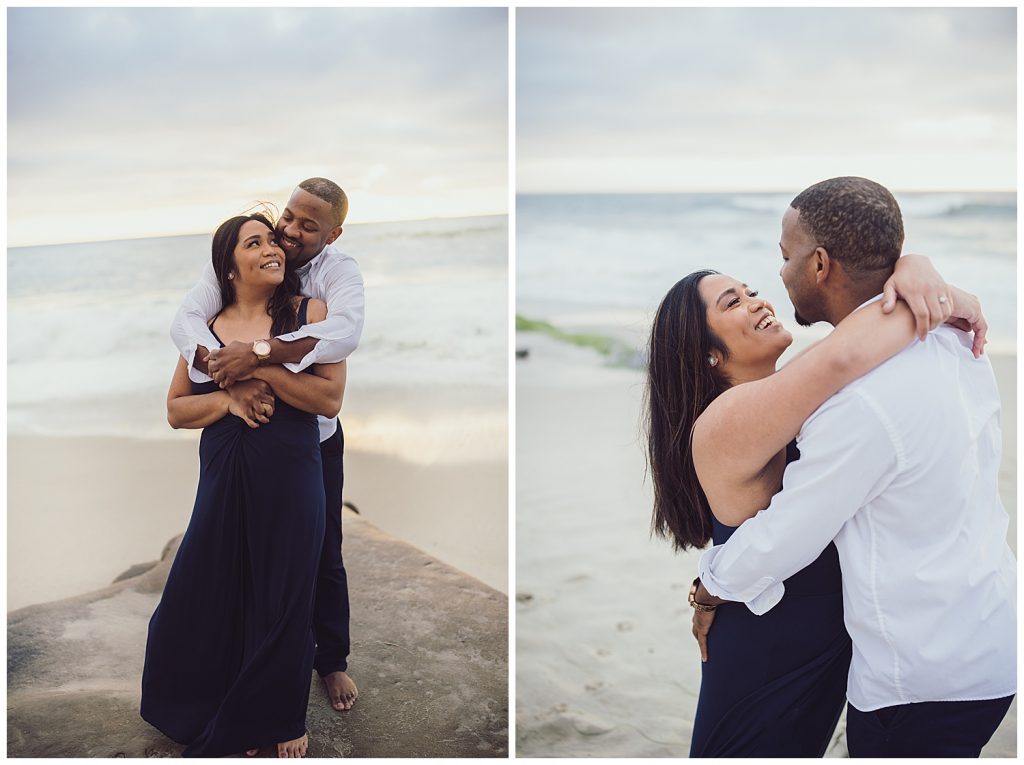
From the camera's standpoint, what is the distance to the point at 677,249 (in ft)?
32.8

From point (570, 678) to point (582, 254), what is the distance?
7100mm

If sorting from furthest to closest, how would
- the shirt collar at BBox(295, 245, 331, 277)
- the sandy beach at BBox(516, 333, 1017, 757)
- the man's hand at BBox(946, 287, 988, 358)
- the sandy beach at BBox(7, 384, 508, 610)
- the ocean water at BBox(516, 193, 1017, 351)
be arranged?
the ocean water at BBox(516, 193, 1017, 351) < the sandy beach at BBox(516, 333, 1017, 757) < the sandy beach at BBox(7, 384, 508, 610) < the shirt collar at BBox(295, 245, 331, 277) < the man's hand at BBox(946, 287, 988, 358)

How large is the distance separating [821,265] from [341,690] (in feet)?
Answer: 6.51

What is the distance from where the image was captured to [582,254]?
1066 centimetres

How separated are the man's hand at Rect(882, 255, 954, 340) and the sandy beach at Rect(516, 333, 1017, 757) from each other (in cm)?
81

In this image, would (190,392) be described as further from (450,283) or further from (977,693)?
(977,693)

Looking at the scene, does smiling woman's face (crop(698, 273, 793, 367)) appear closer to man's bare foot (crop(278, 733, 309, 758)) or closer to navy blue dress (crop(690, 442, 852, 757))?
navy blue dress (crop(690, 442, 852, 757))

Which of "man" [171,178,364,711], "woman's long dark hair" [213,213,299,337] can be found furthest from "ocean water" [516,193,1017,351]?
"woman's long dark hair" [213,213,299,337]

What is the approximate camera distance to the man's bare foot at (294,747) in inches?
119

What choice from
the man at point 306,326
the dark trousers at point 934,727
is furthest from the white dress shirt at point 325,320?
the dark trousers at point 934,727

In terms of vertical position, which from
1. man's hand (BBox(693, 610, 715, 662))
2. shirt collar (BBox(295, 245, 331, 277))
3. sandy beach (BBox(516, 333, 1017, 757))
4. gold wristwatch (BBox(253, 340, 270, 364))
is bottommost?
sandy beach (BBox(516, 333, 1017, 757))

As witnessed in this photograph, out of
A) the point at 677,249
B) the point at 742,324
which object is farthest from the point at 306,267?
the point at 677,249

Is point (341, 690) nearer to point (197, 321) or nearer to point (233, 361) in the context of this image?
point (233, 361)

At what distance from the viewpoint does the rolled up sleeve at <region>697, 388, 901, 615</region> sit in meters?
2.08
